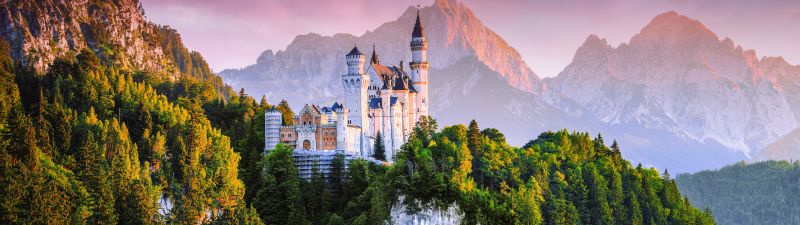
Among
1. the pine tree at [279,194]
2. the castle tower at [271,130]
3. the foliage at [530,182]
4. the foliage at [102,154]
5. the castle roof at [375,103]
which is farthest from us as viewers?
the castle roof at [375,103]

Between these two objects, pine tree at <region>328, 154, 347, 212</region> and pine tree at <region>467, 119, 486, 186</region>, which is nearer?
pine tree at <region>328, 154, 347, 212</region>

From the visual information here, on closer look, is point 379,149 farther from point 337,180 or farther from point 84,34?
point 84,34

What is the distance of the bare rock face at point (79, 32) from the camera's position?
467ft

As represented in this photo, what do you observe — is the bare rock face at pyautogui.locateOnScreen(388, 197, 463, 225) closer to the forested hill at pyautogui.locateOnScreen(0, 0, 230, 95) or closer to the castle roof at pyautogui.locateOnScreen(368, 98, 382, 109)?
the castle roof at pyautogui.locateOnScreen(368, 98, 382, 109)

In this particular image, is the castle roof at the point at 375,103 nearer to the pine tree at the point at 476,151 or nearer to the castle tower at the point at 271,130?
the pine tree at the point at 476,151

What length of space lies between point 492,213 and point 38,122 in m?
41.1

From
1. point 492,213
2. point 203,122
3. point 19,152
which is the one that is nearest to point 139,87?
point 203,122

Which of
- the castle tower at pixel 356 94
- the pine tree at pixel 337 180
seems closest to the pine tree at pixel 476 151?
the castle tower at pixel 356 94

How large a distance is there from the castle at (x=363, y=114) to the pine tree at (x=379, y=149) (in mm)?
570

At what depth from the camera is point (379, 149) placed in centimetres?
12025

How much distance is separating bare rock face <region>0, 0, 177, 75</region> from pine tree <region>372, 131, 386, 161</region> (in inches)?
1680

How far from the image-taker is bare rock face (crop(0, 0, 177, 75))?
14225cm

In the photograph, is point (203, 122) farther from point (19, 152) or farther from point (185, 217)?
point (19, 152)

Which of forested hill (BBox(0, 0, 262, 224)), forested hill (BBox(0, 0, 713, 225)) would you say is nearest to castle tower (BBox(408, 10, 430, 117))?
forested hill (BBox(0, 0, 713, 225))
